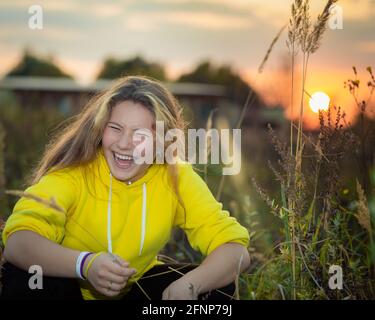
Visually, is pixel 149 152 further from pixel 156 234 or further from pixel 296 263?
pixel 296 263

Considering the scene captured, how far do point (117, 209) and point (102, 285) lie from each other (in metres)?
0.49

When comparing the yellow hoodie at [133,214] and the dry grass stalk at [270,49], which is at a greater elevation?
the dry grass stalk at [270,49]

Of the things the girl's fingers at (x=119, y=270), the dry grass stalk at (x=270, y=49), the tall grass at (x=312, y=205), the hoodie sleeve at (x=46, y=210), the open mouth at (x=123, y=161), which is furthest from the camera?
the dry grass stalk at (x=270, y=49)

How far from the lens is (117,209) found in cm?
249

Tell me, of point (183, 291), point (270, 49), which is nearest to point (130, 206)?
point (183, 291)

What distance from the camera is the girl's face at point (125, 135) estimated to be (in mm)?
2449

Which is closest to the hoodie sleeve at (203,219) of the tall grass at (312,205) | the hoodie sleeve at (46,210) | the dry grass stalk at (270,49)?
the tall grass at (312,205)

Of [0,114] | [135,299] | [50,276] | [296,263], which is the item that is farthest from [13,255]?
[0,114]

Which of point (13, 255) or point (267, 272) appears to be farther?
point (267, 272)

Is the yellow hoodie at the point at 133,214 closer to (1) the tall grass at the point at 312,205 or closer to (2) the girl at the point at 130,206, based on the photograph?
(2) the girl at the point at 130,206

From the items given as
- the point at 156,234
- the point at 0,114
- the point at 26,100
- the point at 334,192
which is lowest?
the point at 156,234

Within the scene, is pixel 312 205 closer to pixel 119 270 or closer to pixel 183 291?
pixel 183 291

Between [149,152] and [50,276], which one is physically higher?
[149,152]

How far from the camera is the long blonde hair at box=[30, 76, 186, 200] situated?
2512 mm
